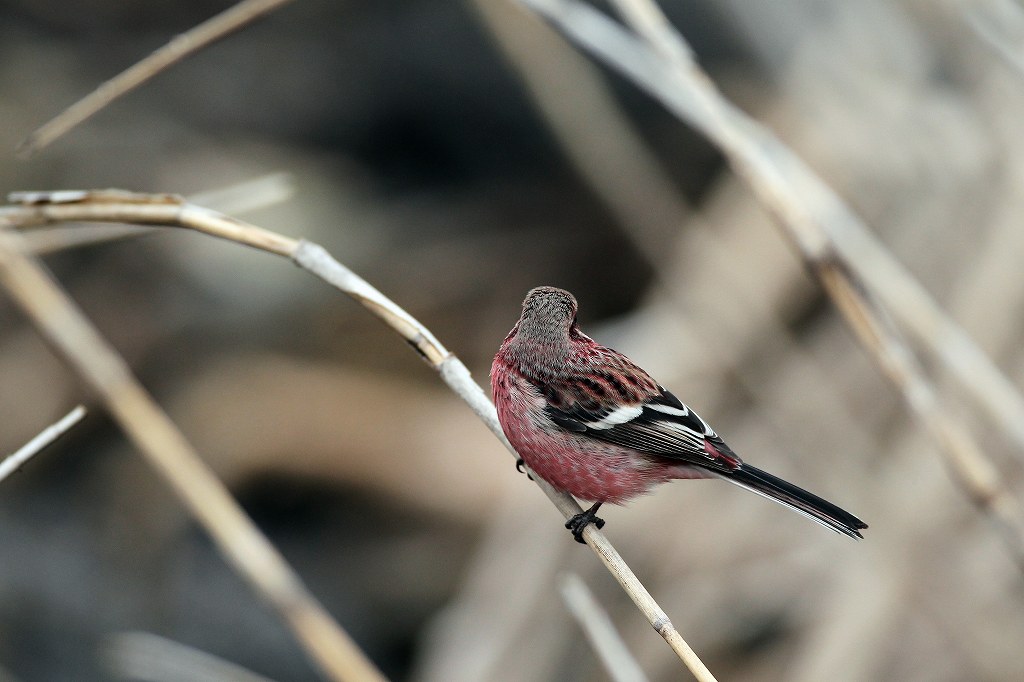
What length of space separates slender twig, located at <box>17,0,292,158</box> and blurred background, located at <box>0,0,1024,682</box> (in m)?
2.47

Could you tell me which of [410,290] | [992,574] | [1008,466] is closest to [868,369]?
[1008,466]

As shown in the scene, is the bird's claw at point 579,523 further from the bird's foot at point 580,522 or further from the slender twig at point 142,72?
the slender twig at point 142,72

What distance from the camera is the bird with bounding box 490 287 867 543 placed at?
243 cm

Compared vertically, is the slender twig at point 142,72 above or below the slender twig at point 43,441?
above

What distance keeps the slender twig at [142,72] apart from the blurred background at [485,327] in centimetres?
247

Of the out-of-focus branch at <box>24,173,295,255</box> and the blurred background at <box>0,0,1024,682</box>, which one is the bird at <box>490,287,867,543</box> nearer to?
the out-of-focus branch at <box>24,173,295,255</box>

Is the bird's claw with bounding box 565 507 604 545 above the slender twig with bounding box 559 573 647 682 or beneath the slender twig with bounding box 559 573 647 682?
above

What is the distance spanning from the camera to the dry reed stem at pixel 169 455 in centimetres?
254

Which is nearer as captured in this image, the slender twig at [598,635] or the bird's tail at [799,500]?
the bird's tail at [799,500]

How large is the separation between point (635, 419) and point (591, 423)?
121mm

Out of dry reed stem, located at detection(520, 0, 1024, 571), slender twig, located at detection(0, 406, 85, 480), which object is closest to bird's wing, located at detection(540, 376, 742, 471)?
dry reed stem, located at detection(520, 0, 1024, 571)

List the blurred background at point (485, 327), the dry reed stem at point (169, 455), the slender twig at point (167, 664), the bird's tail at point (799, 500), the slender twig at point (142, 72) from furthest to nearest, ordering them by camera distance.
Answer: the blurred background at point (485, 327), the slender twig at point (167, 664), the dry reed stem at point (169, 455), the slender twig at point (142, 72), the bird's tail at point (799, 500)

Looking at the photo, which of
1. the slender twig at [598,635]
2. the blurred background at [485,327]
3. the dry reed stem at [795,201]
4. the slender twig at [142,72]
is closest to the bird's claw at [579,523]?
the slender twig at [598,635]

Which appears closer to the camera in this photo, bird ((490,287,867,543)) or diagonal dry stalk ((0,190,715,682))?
diagonal dry stalk ((0,190,715,682))
